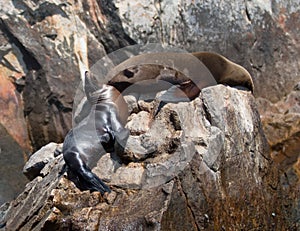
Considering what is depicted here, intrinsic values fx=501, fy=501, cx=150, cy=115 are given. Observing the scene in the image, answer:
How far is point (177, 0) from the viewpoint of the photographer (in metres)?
9.70

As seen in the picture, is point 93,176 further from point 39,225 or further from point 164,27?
point 164,27

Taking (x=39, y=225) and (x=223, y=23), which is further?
(x=223, y=23)

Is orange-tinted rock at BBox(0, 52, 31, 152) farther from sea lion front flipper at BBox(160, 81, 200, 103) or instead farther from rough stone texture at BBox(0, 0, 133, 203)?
sea lion front flipper at BBox(160, 81, 200, 103)

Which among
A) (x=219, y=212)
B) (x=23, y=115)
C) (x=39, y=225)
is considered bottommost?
(x=23, y=115)

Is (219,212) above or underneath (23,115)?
above

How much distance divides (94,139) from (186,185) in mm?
1460

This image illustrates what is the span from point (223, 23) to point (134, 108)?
3.55 m

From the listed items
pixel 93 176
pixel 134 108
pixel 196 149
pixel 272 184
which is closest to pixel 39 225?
pixel 93 176

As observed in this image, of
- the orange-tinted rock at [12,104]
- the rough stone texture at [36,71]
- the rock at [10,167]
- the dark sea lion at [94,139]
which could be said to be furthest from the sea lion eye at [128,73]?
the rock at [10,167]

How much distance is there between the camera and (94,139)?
19.9ft

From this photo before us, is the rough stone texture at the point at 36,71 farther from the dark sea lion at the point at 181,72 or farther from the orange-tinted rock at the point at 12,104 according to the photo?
the dark sea lion at the point at 181,72

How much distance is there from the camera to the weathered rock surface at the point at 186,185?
4832 mm

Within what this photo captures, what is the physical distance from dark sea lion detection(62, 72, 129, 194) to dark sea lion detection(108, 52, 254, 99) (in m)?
0.65

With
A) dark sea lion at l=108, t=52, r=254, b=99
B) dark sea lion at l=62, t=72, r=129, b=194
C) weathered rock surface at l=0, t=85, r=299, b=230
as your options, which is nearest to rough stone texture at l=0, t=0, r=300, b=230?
dark sea lion at l=108, t=52, r=254, b=99
